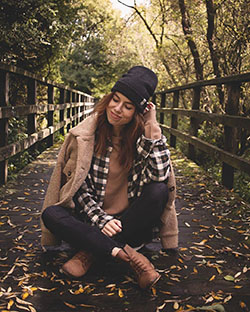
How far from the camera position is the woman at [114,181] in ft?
7.79

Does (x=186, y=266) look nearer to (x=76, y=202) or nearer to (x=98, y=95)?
(x=76, y=202)

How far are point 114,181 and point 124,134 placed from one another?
315mm

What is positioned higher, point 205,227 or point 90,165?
point 90,165

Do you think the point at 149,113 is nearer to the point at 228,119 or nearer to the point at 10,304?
the point at 10,304

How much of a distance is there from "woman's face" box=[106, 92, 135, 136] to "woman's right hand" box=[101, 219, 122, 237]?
626mm

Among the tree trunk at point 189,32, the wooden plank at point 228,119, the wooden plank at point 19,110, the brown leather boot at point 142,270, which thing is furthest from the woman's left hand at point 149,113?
the tree trunk at point 189,32

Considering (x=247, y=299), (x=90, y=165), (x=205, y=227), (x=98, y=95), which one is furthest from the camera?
(x=98, y=95)

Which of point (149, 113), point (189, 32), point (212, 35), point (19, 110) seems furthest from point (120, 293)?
point (189, 32)

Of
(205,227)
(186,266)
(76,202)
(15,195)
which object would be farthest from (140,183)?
(15,195)

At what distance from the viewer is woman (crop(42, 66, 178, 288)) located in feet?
7.79

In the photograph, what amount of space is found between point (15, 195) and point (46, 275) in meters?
1.88

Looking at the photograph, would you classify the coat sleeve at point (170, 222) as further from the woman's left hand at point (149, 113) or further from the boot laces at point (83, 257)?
the boot laces at point (83, 257)

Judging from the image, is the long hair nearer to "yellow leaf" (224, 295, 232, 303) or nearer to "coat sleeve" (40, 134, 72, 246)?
"coat sleeve" (40, 134, 72, 246)

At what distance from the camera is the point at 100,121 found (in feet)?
8.43
